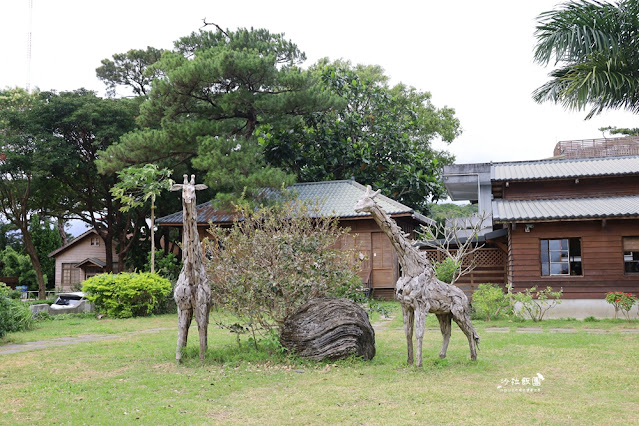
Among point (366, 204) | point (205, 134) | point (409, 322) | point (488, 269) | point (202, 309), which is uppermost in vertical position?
point (205, 134)

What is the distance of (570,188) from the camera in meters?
19.2

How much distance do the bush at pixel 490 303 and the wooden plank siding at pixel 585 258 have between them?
1.54 meters

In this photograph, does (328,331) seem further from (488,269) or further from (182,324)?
(488,269)

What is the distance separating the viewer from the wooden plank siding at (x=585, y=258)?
16.0m

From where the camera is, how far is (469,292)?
64.6ft

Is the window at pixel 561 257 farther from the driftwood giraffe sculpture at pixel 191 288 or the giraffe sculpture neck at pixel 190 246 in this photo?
the giraffe sculpture neck at pixel 190 246

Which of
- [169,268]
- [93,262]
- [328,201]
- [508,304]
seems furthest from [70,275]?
[508,304]

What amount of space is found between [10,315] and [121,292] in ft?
17.1

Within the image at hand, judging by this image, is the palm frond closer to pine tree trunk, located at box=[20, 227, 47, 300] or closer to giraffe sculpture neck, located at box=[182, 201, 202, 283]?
giraffe sculpture neck, located at box=[182, 201, 202, 283]

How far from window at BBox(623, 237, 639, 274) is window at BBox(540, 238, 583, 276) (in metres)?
1.24

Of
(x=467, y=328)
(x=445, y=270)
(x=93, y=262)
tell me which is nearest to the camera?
(x=467, y=328)

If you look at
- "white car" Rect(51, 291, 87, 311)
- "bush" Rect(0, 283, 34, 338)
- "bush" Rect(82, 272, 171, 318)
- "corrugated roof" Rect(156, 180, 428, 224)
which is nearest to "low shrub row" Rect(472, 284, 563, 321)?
"corrugated roof" Rect(156, 180, 428, 224)

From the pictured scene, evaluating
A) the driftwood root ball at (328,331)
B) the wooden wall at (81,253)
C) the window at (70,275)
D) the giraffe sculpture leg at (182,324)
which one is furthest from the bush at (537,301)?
the window at (70,275)

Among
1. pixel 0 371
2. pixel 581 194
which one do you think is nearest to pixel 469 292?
pixel 581 194
